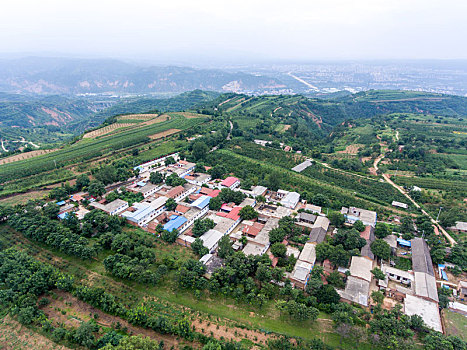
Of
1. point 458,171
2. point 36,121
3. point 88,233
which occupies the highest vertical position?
point 458,171

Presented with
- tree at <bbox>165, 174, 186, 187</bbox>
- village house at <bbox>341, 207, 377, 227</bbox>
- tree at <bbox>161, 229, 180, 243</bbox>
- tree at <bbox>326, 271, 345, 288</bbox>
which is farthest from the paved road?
tree at <bbox>165, 174, 186, 187</bbox>

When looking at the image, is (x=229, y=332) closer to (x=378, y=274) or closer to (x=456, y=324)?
(x=378, y=274)

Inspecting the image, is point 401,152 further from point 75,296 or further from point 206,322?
point 75,296

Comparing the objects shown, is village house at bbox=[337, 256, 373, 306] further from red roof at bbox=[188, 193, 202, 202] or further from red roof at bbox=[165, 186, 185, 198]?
red roof at bbox=[165, 186, 185, 198]

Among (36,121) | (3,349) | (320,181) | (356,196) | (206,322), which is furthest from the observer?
(36,121)

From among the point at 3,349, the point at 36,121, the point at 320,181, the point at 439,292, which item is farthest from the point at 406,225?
the point at 36,121

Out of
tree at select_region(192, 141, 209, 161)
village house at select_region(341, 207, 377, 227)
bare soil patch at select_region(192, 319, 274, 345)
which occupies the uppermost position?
tree at select_region(192, 141, 209, 161)

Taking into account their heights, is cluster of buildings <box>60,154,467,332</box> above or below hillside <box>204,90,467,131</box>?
below

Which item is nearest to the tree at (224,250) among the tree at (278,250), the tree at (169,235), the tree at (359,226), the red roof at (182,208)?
the tree at (278,250)

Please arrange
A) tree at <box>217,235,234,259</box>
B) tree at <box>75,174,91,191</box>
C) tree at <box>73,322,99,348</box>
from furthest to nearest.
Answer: tree at <box>75,174,91,191</box>
tree at <box>217,235,234,259</box>
tree at <box>73,322,99,348</box>
